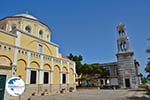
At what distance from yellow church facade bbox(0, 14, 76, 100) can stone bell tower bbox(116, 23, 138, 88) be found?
49.9ft

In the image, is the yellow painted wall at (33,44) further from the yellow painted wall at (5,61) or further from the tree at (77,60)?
the tree at (77,60)

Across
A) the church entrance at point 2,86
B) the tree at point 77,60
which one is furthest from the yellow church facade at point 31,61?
the tree at point 77,60

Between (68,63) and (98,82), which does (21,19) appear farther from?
(98,82)

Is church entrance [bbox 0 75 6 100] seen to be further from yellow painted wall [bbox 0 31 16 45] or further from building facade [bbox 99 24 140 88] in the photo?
building facade [bbox 99 24 140 88]

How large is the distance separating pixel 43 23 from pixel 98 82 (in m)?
30.6

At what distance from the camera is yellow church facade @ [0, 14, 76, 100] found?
1585 cm

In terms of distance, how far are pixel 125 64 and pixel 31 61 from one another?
26.3 m

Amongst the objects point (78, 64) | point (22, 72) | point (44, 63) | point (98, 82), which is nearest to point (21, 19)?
point (44, 63)

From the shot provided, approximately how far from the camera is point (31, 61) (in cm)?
1906

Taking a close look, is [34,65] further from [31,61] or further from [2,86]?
[2,86]

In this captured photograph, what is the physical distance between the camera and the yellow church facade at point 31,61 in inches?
624

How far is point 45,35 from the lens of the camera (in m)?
27.0

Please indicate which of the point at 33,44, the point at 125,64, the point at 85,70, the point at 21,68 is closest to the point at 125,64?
the point at 125,64

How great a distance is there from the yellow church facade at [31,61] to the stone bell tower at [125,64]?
15.2 metres
